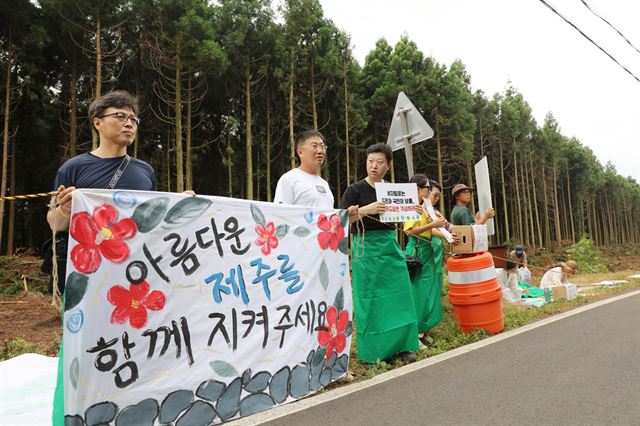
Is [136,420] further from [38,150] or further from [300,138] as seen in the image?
[38,150]

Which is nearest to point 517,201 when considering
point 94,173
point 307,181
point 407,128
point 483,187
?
point 483,187

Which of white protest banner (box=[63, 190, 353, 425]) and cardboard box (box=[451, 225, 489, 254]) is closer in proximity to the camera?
white protest banner (box=[63, 190, 353, 425])

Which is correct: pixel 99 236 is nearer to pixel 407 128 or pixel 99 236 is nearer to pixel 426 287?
pixel 426 287

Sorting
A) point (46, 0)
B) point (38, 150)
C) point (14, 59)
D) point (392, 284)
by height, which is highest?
point (46, 0)

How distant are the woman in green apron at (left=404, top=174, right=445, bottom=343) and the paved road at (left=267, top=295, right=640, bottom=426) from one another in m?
0.75

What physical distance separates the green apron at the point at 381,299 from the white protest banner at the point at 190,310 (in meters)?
0.57

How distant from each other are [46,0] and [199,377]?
1625cm

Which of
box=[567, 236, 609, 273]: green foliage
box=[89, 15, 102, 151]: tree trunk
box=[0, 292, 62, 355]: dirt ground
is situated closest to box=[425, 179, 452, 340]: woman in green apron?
box=[0, 292, 62, 355]: dirt ground

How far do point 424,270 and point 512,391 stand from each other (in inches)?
84.6

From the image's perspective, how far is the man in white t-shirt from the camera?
378 cm

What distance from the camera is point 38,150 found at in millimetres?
18562

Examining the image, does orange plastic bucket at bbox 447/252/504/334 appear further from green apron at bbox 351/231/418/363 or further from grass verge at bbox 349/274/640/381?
green apron at bbox 351/231/418/363

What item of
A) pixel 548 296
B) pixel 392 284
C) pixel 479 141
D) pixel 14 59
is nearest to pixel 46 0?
pixel 14 59

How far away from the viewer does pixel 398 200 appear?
414 centimetres
